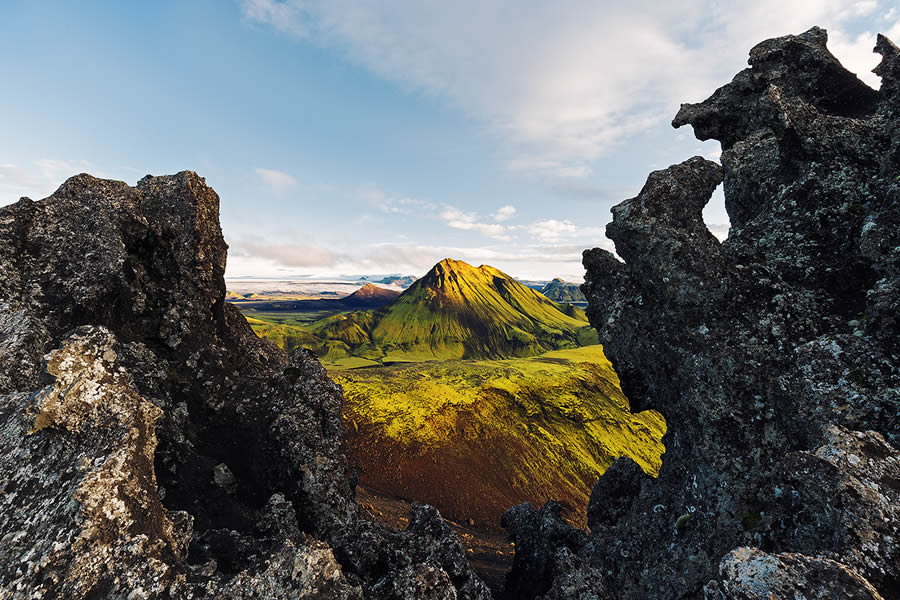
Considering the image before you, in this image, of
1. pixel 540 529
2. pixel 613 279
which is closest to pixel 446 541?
pixel 540 529

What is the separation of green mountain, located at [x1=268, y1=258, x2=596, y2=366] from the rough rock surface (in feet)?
287

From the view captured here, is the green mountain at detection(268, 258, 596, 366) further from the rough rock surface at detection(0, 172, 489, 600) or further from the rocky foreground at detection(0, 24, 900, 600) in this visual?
the rocky foreground at detection(0, 24, 900, 600)

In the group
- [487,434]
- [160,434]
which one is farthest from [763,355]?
[487,434]

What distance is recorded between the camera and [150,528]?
25.8ft

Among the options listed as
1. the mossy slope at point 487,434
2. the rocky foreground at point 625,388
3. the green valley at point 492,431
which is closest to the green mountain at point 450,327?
the green valley at point 492,431

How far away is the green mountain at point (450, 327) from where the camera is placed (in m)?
125

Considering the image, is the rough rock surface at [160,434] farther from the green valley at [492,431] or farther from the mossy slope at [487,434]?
the mossy slope at [487,434]

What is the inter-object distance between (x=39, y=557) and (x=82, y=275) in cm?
921

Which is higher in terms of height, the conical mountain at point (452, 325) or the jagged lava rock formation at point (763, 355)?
the jagged lava rock formation at point (763, 355)

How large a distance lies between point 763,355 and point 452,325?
129m

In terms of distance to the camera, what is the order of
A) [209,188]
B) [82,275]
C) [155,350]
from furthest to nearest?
[209,188] → [155,350] → [82,275]

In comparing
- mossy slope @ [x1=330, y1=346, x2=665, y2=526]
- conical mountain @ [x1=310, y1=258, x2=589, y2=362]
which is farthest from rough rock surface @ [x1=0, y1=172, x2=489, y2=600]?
conical mountain @ [x1=310, y1=258, x2=589, y2=362]

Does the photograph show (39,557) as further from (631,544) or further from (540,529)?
(631,544)

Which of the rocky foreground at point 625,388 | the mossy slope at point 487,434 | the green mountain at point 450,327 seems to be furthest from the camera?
the green mountain at point 450,327
